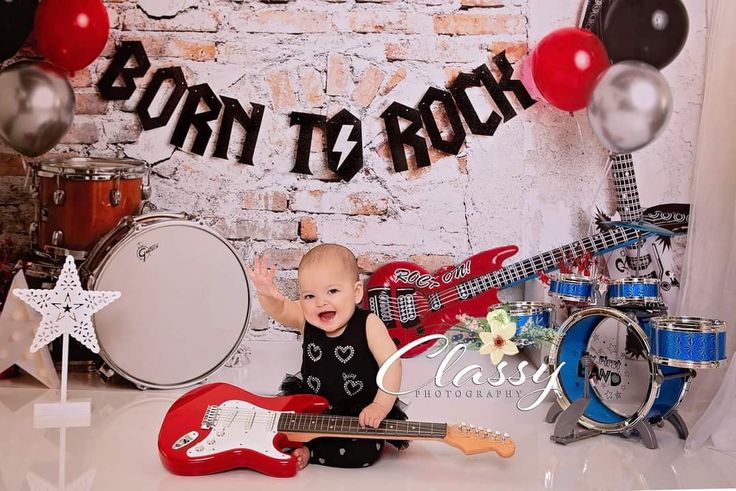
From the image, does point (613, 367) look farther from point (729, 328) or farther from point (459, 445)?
point (459, 445)

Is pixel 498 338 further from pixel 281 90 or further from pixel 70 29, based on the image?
pixel 70 29

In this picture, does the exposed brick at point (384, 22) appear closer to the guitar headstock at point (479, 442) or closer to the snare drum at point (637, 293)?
the snare drum at point (637, 293)

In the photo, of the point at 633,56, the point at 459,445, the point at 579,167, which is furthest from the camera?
the point at 579,167

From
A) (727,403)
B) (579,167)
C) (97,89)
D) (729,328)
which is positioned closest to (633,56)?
(579,167)

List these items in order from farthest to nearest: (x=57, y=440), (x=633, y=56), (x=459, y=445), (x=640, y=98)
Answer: (x=633, y=56) < (x=640, y=98) < (x=57, y=440) < (x=459, y=445)

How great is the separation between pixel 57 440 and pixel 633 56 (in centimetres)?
220

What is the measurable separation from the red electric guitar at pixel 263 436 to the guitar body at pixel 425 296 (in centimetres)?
111

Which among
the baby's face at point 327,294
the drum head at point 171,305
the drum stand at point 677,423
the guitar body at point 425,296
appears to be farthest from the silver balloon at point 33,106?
the drum stand at point 677,423

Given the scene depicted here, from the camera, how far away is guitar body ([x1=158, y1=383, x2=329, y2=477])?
2.17 m

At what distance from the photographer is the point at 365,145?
3.51 m

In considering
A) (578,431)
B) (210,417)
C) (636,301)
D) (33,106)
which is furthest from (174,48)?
(578,431)

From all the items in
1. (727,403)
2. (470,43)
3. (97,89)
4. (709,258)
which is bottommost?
(727,403)

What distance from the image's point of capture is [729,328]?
9.11 ft

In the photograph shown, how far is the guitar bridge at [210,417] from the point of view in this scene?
223cm
